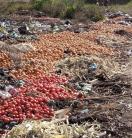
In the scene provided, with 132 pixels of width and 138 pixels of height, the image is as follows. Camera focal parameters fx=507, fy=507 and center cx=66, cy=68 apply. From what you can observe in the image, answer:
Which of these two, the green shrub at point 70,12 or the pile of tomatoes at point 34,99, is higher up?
the pile of tomatoes at point 34,99

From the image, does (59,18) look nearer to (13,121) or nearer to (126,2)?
(126,2)

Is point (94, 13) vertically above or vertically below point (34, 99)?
below

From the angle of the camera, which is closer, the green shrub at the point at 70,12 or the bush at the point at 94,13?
the bush at the point at 94,13

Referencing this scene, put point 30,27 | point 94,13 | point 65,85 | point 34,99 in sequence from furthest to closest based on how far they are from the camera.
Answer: point 94,13 → point 30,27 → point 65,85 → point 34,99

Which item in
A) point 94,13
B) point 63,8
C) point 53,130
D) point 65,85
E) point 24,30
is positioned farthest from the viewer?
point 63,8

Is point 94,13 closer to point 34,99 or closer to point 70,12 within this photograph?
point 70,12

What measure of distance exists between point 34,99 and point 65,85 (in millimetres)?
1412

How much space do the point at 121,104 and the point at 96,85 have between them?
1445 mm

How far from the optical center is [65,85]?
10125 mm

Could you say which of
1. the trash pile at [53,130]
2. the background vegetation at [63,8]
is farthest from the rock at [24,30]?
the trash pile at [53,130]

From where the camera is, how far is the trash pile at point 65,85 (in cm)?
794

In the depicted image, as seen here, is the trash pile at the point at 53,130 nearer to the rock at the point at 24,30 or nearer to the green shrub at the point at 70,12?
the rock at the point at 24,30

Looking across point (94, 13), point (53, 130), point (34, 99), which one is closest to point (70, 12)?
point (94, 13)

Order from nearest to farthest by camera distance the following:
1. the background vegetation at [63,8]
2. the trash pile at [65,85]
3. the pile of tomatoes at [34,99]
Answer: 1. the trash pile at [65,85]
2. the pile of tomatoes at [34,99]
3. the background vegetation at [63,8]
